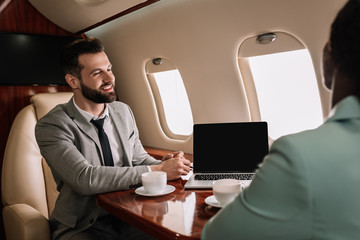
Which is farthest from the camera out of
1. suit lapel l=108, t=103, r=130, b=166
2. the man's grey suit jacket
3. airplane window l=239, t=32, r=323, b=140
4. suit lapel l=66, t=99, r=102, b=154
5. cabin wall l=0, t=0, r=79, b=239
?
cabin wall l=0, t=0, r=79, b=239

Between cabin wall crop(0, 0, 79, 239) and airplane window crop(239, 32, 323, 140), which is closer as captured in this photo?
airplane window crop(239, 32, 323, 140)

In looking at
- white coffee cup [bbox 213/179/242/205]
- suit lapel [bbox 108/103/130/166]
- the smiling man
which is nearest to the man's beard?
the smiling man

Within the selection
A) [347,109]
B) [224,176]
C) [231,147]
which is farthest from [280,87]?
[347,109]

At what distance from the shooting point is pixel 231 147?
1912 millimetres

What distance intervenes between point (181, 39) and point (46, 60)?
1.47 meters

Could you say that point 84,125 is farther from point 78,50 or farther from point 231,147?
point 231,147

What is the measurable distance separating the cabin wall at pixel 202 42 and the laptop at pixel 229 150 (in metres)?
0.60

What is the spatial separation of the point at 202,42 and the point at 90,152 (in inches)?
49.7

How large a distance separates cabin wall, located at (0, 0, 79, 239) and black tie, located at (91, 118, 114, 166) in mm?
1612

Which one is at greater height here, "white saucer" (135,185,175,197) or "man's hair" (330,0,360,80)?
"man's hair" (330,0,360,80)

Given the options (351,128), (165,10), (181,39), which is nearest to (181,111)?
(181,39)

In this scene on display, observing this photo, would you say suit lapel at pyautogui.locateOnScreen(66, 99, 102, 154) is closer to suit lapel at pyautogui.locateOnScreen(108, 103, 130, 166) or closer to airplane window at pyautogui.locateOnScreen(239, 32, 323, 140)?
suit lapel at pyautogui.locateOnScreen(108, 103, 130, 166)

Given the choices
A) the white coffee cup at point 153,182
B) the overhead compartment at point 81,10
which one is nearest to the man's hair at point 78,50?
the overhead compartment at point 81,10

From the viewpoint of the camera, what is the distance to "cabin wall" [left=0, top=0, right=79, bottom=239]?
10.9ft
